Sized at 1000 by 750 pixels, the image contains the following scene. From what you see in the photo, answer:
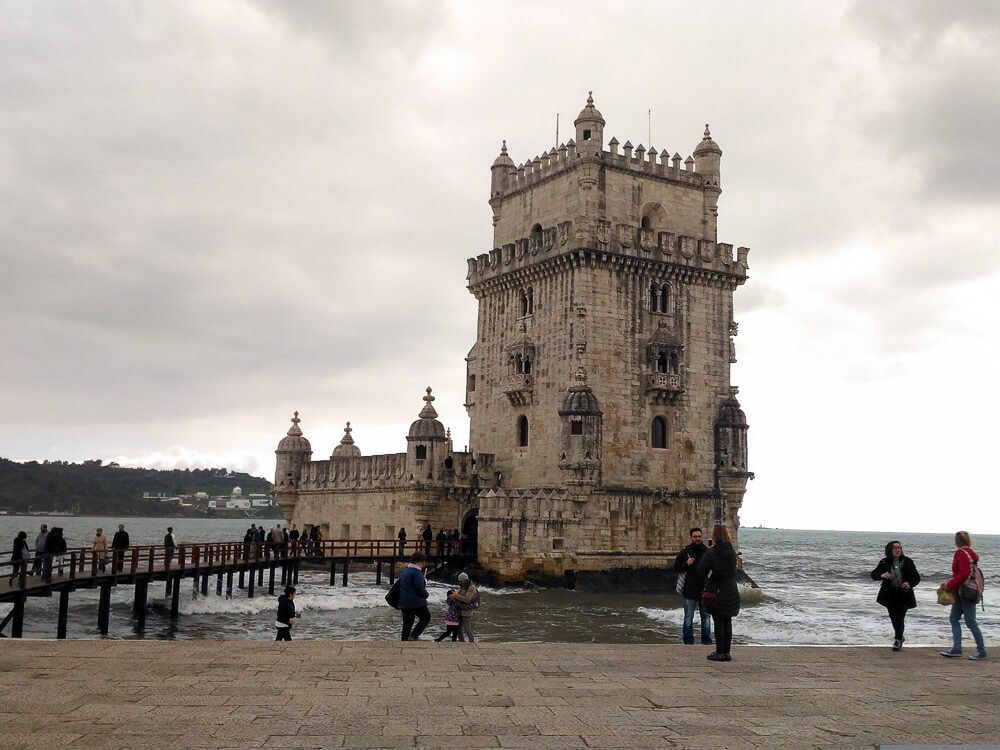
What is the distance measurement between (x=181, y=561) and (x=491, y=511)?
46.5 ft

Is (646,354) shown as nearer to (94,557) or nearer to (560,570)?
(560,570)

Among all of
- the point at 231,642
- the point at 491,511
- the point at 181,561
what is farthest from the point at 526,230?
the point at 231,642

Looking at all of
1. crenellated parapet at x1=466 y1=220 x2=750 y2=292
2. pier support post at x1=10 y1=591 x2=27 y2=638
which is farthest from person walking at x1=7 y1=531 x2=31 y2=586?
crenellated parapet at x1=466 y1=220 x2=750 y2=292

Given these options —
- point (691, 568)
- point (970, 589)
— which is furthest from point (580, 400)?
point (970, 589)

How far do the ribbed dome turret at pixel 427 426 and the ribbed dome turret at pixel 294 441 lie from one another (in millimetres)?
14397

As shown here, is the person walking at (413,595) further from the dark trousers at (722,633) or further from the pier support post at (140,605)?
the pier support post at (140,605)

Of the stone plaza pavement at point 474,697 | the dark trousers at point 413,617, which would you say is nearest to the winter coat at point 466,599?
the dark trousers at point 413,617

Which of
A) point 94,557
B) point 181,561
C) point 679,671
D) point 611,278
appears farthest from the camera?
point 611,278

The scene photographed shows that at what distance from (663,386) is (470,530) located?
11.4 metres

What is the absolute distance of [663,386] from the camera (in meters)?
43.0

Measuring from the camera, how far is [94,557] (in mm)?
27797

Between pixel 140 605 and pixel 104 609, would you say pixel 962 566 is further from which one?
pixel 140 605

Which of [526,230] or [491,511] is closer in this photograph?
[491,511]

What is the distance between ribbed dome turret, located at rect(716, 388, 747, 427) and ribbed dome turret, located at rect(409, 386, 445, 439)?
12456 millimetres
